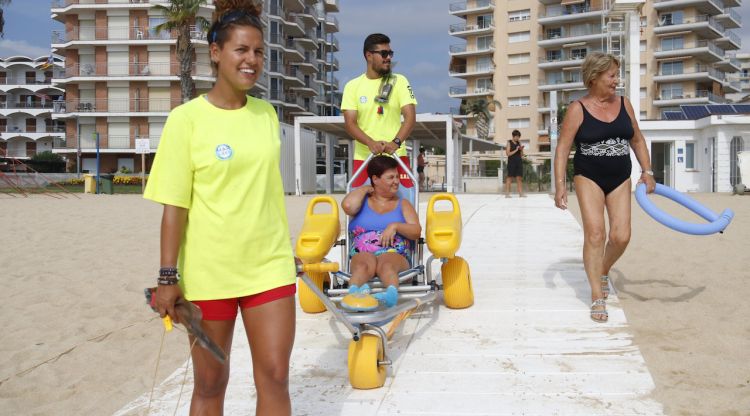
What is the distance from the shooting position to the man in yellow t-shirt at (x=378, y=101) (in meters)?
5.72

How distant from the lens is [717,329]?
5.16m

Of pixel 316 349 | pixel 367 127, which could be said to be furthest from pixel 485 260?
pixel 316 349

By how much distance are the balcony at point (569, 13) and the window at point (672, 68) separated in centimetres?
790

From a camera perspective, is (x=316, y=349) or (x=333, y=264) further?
(x=316, y=349)

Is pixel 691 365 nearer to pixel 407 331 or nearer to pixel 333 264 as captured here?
pixel 407 331

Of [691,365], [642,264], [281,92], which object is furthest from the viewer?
[281,92]

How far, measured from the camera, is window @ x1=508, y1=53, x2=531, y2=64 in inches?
2886

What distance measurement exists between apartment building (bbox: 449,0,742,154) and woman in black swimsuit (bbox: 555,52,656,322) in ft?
186

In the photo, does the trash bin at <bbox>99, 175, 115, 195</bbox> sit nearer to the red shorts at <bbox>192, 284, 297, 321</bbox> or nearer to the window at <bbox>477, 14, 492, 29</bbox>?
the red shorts at <bbox>192, 284, 297, 321</bbox>

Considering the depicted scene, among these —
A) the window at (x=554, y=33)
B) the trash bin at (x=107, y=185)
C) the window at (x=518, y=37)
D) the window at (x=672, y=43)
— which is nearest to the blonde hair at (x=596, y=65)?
the trash bin at (x=107, y=185)

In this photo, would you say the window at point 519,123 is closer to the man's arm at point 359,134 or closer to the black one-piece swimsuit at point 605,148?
the black one-piece swimsuit at point 605,148

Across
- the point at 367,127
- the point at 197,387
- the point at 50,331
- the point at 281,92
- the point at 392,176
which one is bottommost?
the point at 50,331

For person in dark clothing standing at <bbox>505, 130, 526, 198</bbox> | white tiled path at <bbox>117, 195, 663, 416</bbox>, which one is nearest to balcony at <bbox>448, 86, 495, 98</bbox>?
person in dark clothing standing at <bbox>505, 130, 526, 198</bbox>

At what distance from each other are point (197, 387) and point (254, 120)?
1.05m
